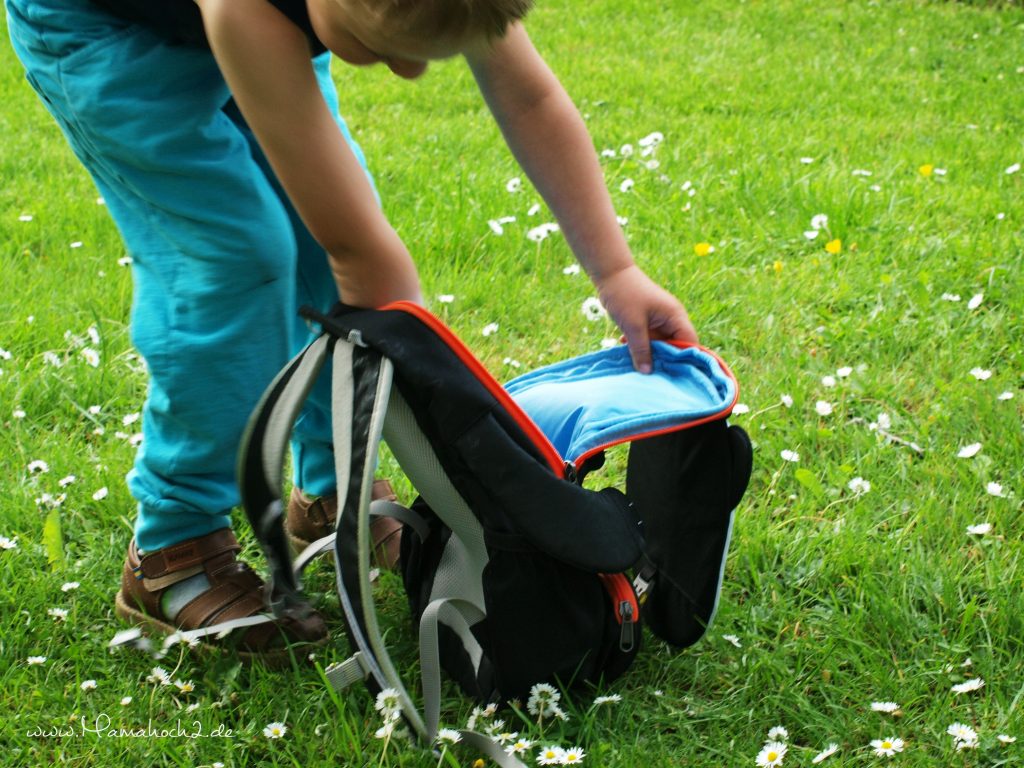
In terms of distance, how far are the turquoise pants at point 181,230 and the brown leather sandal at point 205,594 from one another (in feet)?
0.11

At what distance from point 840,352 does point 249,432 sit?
5.66 ft

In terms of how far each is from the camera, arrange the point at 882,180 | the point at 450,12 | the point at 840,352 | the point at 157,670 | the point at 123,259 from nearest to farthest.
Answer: the point at 450,12 → the point at 157,670 → the point at 840,352 → the point at 123,259 → the point at 882,180

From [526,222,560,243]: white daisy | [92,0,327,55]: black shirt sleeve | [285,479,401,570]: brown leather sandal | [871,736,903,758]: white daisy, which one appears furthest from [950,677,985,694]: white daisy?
[526,222,560,243]: white daisy

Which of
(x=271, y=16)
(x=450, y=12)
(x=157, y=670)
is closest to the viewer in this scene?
(x=450, y=12)

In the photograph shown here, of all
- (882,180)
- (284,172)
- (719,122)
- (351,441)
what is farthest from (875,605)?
(719,122)

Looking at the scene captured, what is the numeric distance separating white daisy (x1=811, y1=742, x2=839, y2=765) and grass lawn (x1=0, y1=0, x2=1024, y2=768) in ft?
0.06

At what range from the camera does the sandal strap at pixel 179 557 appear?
2062 millimetres

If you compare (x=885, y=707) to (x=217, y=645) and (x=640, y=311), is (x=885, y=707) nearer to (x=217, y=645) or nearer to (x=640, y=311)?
(x=640, y=311)

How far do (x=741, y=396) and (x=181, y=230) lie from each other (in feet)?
4.66

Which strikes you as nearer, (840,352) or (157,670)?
(157,670)

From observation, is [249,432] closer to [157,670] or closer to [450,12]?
[157,670]

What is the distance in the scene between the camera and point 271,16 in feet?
4.83

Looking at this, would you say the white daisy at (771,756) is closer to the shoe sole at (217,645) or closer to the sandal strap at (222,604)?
the shoe sole at (217,645)

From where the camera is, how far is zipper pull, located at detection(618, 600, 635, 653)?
1.81 m
